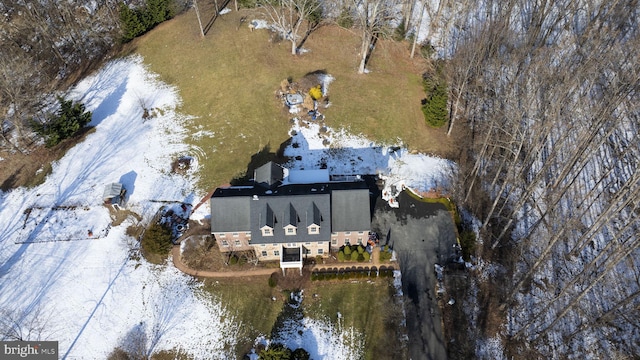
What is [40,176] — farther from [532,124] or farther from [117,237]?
[532,124]

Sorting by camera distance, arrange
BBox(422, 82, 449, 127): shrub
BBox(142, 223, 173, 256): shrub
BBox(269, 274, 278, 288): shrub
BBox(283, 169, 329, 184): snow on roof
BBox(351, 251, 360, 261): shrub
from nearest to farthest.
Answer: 1. BBox(269, 274, 278, 288): shrub
2. BBox(351, 251, 360, 261): shrub
3. BBox(142, 223, 173, 256): shrub
4. BBox(283, 169, 329, 184): snow on roof
5. BBox(422, 82, 449, 127): shrub

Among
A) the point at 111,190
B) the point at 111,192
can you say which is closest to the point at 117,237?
the point at 111,192

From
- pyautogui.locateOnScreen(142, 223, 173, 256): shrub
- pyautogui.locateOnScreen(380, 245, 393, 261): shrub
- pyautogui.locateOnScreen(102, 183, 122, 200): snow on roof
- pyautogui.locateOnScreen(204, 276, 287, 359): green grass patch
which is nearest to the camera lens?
pyautogui.locateOnScreen(204, 276, 287, 359): green grass patch

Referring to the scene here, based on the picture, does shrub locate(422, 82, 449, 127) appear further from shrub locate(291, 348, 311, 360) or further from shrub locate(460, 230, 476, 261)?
shrub locate(291, 348, 311, 360)

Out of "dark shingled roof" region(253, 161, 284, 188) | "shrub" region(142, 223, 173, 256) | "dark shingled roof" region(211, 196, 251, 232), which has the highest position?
"dark shingled roof" region(253, 161, 284, 188)

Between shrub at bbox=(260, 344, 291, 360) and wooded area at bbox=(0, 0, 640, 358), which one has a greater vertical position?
wooded area at bbox=(0, 0, 640, 358)

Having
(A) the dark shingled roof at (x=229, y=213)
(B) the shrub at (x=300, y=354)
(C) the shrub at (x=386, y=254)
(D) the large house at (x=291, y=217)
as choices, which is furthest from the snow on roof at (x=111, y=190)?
(C) the shrub at (x=386, y=254)

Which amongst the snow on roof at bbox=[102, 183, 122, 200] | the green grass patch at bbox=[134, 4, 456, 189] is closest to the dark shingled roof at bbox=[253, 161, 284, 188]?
the green grass patch at bbox=[134, 4, 456, 189]
